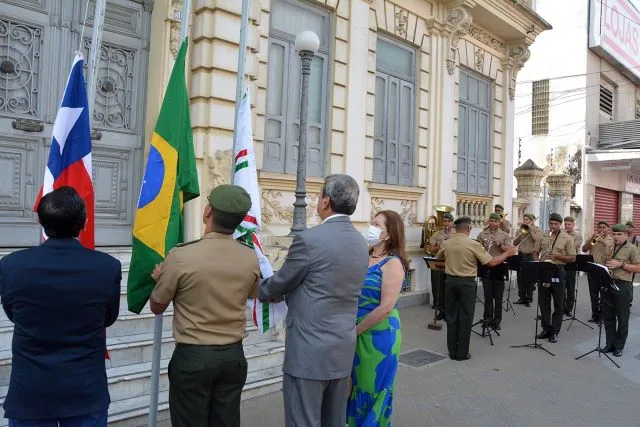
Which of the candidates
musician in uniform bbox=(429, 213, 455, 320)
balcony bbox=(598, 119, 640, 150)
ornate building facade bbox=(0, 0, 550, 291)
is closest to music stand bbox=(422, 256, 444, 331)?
musician in uniform bbox=(429, 213, 455, 320)

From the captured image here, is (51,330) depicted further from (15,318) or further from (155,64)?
(155,64)

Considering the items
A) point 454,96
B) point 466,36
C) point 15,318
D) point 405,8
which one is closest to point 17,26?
point 15,318

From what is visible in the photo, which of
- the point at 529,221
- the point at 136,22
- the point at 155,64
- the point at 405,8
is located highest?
the point at 405,8

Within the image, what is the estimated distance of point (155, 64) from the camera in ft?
22.1

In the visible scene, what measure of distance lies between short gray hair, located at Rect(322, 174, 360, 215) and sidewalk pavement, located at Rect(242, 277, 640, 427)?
7.82 ft

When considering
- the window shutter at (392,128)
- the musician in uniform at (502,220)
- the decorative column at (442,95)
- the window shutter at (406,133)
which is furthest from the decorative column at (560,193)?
the window shutter at (392,128)

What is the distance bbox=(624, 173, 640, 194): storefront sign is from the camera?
24.0 meters

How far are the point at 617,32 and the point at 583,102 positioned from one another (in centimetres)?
454

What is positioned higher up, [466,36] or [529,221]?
[466,36]

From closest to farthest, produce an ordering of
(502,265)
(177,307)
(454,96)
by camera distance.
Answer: (177,307)
(502,265)
(454,96)

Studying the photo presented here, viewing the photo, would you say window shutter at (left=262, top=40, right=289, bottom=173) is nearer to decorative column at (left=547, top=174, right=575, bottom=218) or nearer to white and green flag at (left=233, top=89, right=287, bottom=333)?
white and green flag at (left=233, top=89, right=287, bottom=333)

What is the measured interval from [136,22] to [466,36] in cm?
830

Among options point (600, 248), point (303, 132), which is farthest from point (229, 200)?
point (600, 248)

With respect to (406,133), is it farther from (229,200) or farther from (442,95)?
(229,200)
